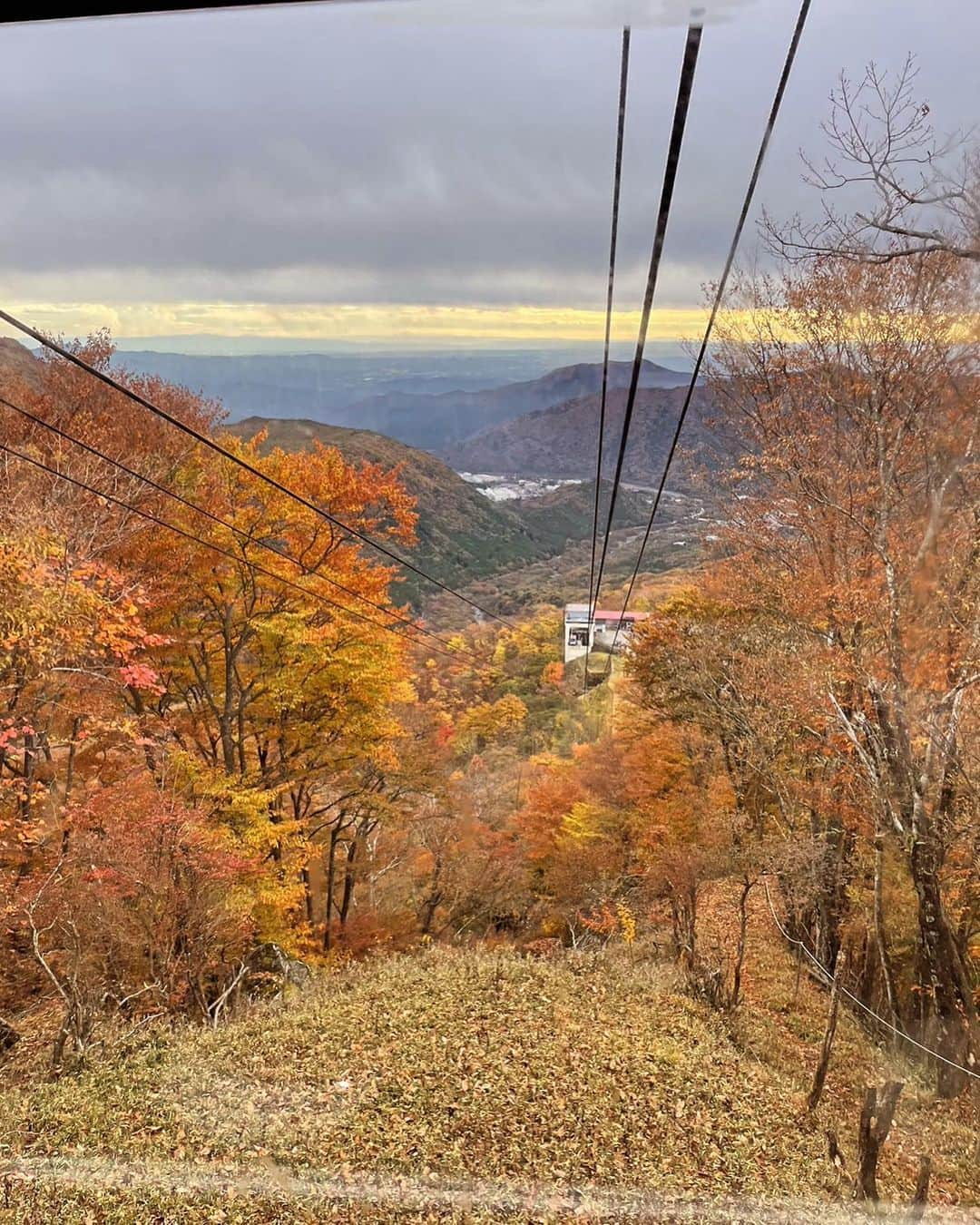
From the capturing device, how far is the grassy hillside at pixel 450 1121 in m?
3.80

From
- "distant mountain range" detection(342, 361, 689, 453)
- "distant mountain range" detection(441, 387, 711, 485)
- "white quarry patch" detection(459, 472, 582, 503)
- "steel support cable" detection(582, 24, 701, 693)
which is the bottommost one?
"steel support cable" detection(582, 24, 701, 693)

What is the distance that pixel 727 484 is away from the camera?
8898 millimetres

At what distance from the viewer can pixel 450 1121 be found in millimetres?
4375

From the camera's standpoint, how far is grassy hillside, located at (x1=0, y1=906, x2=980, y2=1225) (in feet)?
12.5

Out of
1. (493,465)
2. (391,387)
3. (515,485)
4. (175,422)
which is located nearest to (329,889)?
(175,422)

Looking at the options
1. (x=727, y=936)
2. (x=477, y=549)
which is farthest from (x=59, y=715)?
(x=477, y=549)

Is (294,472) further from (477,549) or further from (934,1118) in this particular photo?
(477,549)

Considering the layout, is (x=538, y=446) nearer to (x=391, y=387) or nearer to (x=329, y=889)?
(x=391, y=387)

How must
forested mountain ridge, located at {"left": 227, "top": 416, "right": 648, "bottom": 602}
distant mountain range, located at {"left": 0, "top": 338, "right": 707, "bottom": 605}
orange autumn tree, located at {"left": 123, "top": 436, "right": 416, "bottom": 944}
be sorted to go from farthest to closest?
1. forested mountain ridge, located at {"left": 227, "top": 416, "right": 648, "bottom": 602}
2. distant mountain range, located at {"left": 0, "top": 338, "right": 707, "bottom": 605}
3. orange autumn tree, located at {"left": 123, "top": 436, "right": 416, "bottom": 944}

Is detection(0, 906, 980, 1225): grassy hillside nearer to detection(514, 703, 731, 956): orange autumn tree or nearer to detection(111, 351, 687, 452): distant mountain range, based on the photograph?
detection(514, 703, 731, 956): orange autumn tree

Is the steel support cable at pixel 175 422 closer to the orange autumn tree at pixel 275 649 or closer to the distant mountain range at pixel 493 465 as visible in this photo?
the orange autumn tree at pixel 275 649

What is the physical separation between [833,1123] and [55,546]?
24.5ft

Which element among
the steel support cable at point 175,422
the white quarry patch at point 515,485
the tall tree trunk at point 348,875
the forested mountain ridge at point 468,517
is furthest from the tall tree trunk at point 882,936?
the white quarry patch at point 515,485

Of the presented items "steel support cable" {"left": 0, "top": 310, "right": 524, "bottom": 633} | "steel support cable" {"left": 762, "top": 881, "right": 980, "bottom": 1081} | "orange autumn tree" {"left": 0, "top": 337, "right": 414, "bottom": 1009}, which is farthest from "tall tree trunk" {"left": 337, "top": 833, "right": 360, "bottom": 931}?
"steel support cable" {"left": 762, "top": 881, "right": 980, "bottom": 1081}
